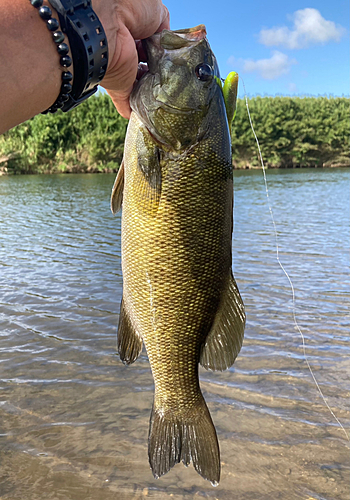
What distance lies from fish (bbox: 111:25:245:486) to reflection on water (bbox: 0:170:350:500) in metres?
1.44

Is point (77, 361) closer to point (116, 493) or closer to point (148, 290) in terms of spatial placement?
point (116, 493)

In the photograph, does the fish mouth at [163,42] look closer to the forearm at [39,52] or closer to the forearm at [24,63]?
the forearm at [39,52]

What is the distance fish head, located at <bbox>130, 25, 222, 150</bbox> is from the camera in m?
1.92

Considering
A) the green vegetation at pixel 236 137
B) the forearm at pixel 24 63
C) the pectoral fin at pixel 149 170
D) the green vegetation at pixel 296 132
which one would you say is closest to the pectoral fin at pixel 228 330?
the pectoral fin at pixel 149 170

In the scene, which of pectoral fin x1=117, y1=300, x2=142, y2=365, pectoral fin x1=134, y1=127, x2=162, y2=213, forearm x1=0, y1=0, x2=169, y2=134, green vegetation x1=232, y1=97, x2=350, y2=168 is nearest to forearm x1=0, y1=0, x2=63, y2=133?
forearm x1=0, y1=0, x2=169, y2=134

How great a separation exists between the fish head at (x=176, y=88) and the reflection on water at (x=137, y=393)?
2630mm

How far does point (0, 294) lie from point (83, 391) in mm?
3836

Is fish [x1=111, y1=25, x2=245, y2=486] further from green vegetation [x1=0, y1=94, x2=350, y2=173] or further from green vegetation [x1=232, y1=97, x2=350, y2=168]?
green vegetation [x1=232, y1=97, x2=350, y2=168]

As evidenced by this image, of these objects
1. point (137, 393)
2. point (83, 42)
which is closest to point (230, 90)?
point (83, 42)

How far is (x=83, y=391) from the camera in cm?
447

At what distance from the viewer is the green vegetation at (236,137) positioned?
47656 millimetres

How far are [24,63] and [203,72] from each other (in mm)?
912

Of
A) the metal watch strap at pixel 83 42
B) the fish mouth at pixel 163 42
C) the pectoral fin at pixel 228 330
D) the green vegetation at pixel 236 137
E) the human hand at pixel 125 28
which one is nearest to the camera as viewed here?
the metal watch strap at pixel 83 42

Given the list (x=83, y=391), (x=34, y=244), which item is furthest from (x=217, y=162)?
(x=34, y=244)
